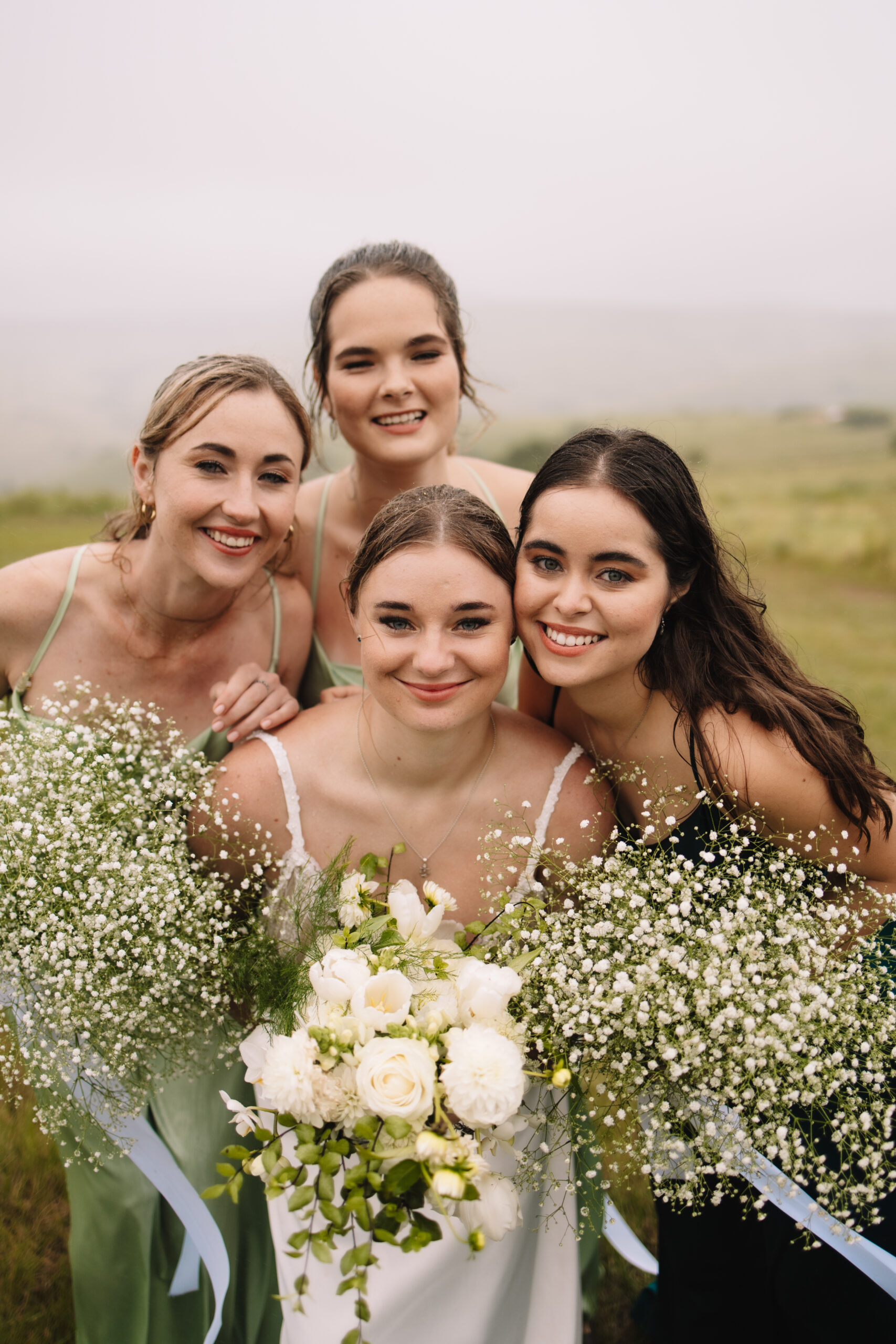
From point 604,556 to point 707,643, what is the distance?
0.59 meters

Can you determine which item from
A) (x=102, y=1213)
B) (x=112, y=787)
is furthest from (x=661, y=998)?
(x=102, y=1213)

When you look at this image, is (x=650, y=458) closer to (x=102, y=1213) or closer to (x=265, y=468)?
(x=265, y=468)

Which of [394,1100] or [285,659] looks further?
[285,659]

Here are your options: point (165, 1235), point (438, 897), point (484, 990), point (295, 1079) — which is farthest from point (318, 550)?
point (165, 1235)

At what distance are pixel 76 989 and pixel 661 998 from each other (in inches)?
60.4

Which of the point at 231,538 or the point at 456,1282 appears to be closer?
the point at 456,1282

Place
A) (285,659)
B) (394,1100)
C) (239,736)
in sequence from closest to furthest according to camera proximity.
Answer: (394,1100)
(239,736)
(285,659)

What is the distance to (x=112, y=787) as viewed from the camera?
2.91 m

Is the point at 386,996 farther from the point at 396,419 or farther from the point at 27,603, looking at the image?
the point at 396,419

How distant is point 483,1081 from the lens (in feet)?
6.94

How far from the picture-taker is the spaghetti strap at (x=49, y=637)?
3426 mm

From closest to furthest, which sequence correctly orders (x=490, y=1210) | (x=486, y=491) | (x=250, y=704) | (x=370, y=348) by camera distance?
1. (x=490, y=1210)
2. (x=250, y=704)
3. (x=370, y=348)
4. (x=486, y=491)

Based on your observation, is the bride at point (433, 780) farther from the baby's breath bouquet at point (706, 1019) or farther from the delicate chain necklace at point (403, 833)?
the baby's breath bouquet at point (706, 1019)


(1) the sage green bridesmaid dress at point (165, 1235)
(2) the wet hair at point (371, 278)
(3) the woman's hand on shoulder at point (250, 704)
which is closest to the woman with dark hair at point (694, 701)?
(3) the woman's hand on shoulder at point (250, 704)
